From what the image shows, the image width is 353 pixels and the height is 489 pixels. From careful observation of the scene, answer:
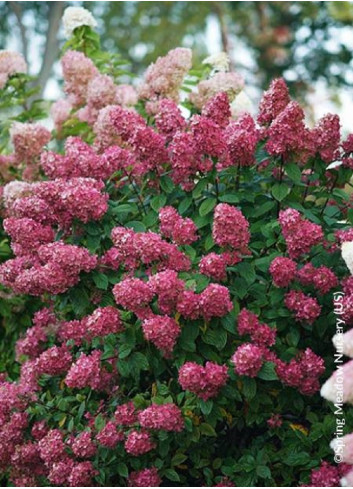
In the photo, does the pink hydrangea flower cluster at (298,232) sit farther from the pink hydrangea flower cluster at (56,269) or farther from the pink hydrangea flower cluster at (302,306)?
the pink hydrangea flower cluster at (56,269)

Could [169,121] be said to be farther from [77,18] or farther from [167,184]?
[77,18]

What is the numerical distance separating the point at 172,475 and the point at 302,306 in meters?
0.64

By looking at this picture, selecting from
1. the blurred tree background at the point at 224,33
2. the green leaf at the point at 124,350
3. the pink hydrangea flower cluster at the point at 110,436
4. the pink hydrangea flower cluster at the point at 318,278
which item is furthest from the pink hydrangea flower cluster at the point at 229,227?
the blurred tree background at the point at 224,33

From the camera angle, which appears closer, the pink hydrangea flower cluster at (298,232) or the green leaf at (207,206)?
the pink hydrangea flower cluster at (298,232)

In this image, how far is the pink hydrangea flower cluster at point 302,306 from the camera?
Result: 7.84 ft

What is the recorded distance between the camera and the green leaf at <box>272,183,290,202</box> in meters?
2.55

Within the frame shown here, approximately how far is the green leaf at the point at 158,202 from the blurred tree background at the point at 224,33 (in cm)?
631

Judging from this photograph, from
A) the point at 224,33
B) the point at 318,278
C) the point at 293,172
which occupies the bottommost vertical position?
the point at 224,33

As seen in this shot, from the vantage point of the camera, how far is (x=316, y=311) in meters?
2.40

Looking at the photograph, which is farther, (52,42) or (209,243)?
(52,42)

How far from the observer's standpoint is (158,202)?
104 inches

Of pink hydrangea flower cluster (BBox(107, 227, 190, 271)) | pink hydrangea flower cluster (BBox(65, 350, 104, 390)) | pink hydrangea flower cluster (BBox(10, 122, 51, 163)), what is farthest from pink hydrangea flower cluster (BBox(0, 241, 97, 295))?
pink hydrangea flower cluster (BBox(10, 122, 51, 163))

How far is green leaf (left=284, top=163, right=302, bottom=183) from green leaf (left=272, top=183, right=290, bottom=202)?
0.14 feet

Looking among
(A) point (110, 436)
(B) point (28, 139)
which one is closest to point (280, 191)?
(A) point (110, 436)
